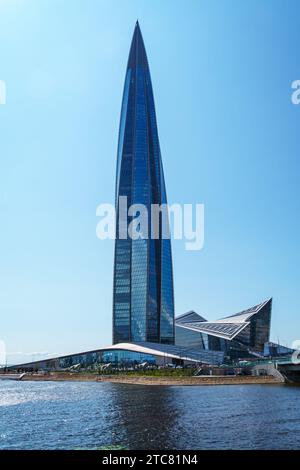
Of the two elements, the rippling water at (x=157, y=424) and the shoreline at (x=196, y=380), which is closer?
the rippling water at (x=157, y=424)

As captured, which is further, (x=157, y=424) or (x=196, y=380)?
(x=196, y=380)

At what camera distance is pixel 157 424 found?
42188 mm

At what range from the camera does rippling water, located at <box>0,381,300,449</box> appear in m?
34.4

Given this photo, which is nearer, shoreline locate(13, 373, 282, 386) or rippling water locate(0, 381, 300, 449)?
rippling water locate(0, 381, 300, 449)

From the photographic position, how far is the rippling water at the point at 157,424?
34.4 meters

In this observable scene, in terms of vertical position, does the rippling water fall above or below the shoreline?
above

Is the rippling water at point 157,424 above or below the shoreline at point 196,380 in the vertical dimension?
above

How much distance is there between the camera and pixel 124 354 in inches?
7407

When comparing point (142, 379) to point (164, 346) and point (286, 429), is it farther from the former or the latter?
point (286, 429)

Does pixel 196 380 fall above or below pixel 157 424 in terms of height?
below
